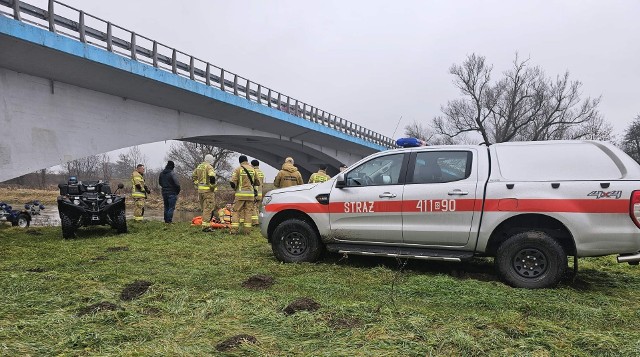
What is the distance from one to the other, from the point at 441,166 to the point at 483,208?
773 mm

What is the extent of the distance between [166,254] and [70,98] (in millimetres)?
9105

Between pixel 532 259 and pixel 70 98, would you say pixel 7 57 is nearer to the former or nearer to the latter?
→ pixel 70 98

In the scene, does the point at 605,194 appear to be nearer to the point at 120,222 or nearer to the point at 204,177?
the point at 204,177

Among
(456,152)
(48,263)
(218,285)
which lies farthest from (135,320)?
(456,152)

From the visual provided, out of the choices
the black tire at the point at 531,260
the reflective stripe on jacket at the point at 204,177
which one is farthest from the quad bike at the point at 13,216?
the black tire at the point at 531,260

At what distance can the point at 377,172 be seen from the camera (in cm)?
564

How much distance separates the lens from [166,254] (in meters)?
6.55

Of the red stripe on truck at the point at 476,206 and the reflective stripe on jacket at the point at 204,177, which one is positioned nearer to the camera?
the red stripe on truck at the point at 476,206

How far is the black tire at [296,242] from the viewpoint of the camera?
5.82 metres

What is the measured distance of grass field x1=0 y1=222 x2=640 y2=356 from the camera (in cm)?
282

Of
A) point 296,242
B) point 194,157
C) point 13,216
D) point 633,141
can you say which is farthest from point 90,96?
point 633,141

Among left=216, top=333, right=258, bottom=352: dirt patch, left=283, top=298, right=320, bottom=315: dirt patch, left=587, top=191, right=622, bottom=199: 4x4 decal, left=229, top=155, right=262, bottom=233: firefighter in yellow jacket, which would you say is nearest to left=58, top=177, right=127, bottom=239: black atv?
left=229, top=155, right=262, bottom=233: firefighter in yellow jacket

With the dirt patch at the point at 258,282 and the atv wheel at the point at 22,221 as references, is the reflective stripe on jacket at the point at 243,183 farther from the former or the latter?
the atv wheel at the point at 22,221

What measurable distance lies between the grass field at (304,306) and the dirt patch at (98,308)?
16 millimetres
